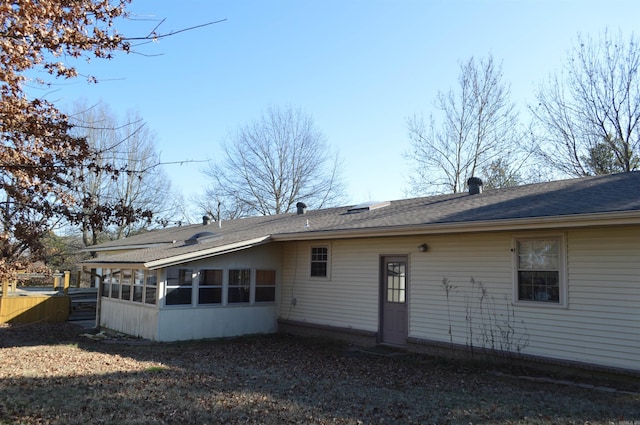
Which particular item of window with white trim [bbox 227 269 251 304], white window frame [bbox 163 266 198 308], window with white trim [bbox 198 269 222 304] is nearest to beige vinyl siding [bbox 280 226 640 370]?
window with white trim [bbox 227 269 251 304]

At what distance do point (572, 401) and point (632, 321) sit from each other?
2.15 metres

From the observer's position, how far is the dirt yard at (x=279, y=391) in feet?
18.9

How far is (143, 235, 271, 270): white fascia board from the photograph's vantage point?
1180 cm

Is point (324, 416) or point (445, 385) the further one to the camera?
point (445, 385)

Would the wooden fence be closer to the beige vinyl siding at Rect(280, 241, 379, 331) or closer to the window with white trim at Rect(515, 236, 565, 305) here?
the beige vinyl siding at Rect(280, 241, 379, 331)

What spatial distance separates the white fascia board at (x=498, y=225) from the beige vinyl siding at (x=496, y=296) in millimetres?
646

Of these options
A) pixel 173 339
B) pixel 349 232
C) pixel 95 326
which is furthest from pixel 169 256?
pixel 95 326

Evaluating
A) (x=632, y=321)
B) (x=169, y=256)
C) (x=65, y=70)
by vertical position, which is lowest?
(x=632, y=321)

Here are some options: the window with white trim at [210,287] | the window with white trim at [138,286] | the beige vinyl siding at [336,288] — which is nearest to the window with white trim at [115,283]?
the window with white trim at [138,286]

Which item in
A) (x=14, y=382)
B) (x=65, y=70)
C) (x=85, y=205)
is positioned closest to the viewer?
(x=65, y=70)

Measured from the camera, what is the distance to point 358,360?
10266 millimetres

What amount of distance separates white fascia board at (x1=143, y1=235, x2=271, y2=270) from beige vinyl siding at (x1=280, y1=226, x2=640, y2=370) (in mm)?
2030

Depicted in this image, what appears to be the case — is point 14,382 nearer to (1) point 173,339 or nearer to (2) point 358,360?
(1) point 173,339

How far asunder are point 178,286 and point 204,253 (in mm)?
1160
